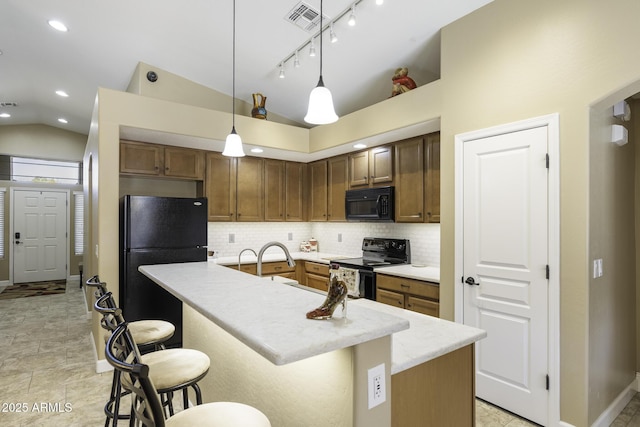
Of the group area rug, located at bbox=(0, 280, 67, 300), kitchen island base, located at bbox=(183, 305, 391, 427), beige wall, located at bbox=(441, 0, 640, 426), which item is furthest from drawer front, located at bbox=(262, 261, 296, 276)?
area rug, located at bbox=(0, 280, 67, 300)

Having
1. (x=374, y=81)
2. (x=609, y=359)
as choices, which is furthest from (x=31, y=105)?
(x=609, y=359)

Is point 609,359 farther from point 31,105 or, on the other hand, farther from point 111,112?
point 31,105

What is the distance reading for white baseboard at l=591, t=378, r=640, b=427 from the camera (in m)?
2.25

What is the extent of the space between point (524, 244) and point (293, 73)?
9.42 ft

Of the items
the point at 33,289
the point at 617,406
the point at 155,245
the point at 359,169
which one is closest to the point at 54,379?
Answer: the point at 155,245

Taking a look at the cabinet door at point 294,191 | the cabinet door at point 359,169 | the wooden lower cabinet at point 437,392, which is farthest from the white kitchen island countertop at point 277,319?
the cabinet door at point 294,191

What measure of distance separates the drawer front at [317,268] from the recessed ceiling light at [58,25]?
3642mm

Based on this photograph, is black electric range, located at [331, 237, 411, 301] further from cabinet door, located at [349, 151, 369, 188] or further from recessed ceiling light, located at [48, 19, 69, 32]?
recessed ceiling light, located at [48, 19, 69, 32]

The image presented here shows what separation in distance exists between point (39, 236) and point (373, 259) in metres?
7.46

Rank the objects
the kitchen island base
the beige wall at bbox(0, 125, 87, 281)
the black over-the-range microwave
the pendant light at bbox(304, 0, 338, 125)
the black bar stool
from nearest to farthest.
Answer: the kitchen island base
the black bar stool
the pendant light at bbox(304, 0, 338, 125)
the black over-the-range microwave
the beige wall at bbox(0, 125, 87, 281)

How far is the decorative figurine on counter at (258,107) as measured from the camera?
4.29m

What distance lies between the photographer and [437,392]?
1.36 meters

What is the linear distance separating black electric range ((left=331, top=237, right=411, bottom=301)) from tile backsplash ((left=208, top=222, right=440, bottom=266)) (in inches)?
4.5

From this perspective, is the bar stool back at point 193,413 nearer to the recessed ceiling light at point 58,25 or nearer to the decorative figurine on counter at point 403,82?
the decorative figurine on counter at point 403,82
